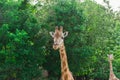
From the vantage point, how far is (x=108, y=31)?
69.3 ft

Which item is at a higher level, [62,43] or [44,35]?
[62,43]

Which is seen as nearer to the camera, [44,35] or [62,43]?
[62,43]

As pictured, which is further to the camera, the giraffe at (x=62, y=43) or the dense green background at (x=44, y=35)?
the dense green background at (x=44, y=35)

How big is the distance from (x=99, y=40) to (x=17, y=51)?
6.65 meters

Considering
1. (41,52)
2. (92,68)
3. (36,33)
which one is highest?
(36,33)

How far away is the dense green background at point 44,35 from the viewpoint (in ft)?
51.5

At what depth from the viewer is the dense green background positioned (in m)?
15.7

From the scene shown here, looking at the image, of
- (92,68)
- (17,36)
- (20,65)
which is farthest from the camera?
(92,68)

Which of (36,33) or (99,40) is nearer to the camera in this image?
(36,33)

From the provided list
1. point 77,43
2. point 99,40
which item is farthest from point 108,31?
point 77,43

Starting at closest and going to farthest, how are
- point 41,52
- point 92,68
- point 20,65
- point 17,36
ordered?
1. point 17,36
2. point 20,65
3. point 41,52
4. point 92,68

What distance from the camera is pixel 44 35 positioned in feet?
57.0

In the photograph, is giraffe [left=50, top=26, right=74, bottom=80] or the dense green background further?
the dense green background

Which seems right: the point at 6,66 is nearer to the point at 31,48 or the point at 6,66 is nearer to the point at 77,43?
the point at 31,48
